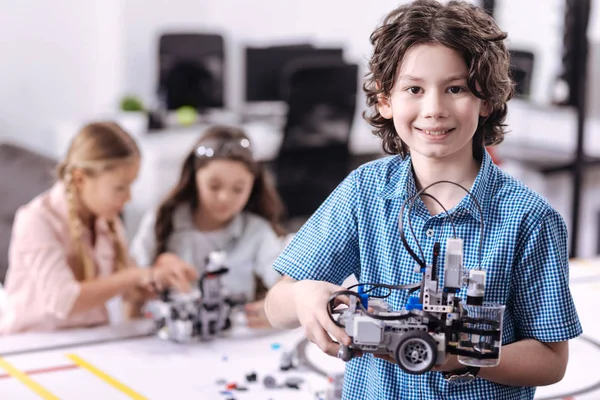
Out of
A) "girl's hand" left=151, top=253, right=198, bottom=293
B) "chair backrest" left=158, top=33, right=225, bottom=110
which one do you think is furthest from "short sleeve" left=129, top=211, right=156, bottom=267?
"chair backrest" left=158, top=33, right=225, bottom=110

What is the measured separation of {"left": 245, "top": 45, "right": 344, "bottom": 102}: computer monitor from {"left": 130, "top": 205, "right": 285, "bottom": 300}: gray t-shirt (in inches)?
110

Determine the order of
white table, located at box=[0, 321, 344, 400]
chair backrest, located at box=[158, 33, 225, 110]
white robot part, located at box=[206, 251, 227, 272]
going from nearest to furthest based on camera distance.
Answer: white table, located at box=[0, 321, 344, 400], white robot part, located at box=[206, 251, 227, 272], chair backrest, located at box=[158, 33, 225, 110]

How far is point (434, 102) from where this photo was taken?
939mm

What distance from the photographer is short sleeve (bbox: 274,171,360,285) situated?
1070mm

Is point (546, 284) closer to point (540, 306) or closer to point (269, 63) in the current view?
point (540, 306)

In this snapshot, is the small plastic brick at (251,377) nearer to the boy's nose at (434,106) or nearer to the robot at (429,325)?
the robot at (429,325)

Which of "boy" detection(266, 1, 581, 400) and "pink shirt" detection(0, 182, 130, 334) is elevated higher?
"boy" detection(266, 1, 581, 400)

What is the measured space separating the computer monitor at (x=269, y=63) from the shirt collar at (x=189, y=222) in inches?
110

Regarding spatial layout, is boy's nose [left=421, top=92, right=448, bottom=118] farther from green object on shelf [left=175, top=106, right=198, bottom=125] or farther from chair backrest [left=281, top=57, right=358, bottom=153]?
green object on shelf [left=175, top=106, right=198, bottom=125]

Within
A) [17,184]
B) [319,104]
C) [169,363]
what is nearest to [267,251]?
[169,363]

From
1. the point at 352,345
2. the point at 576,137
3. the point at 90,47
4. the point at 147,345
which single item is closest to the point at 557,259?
the point at 352,345

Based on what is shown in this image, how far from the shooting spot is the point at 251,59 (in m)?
4.77

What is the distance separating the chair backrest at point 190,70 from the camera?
4.72 meters

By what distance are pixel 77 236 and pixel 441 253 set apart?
1083 mm
